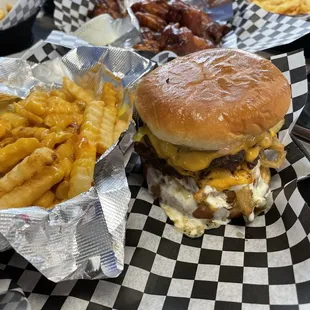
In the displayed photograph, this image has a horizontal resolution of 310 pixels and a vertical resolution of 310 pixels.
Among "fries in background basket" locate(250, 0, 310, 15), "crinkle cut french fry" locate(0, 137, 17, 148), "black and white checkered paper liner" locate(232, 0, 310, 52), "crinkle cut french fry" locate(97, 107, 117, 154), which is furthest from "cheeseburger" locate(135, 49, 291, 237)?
"fries in background basket" locate(250, 0, 310, 15)

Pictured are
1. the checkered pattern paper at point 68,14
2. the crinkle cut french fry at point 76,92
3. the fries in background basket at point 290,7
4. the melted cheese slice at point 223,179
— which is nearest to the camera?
the melted cheese slice at point 223,179

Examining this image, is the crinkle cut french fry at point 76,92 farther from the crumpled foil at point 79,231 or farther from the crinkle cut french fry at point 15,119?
the crumpled foil at point 79,231

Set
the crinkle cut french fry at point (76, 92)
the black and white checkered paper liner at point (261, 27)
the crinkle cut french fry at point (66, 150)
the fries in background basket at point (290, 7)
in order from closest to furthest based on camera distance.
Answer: the crinkle cut french fry at point (66, 150) → the crinkle cut french fry at point (76, 92) → the black and white checkered paper liner at point (261, 27) → the fries in background basket at point (290, 7)

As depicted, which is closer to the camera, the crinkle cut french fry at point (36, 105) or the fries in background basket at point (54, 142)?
the fries in background basket at point (54, 142)

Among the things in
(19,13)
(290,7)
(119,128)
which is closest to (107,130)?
(119,128)

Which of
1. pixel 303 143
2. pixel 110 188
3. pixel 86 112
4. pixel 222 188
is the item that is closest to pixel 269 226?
pixel 222 188

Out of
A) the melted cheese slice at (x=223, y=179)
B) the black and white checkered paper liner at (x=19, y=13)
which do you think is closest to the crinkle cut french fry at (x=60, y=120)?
the melted cheese slice at (x=223, y=179)

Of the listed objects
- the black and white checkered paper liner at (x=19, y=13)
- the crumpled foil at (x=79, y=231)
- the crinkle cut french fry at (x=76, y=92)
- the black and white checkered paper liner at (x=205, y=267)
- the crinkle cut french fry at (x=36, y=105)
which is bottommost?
the black and white checkered paper liner at (x=205, y=267)
